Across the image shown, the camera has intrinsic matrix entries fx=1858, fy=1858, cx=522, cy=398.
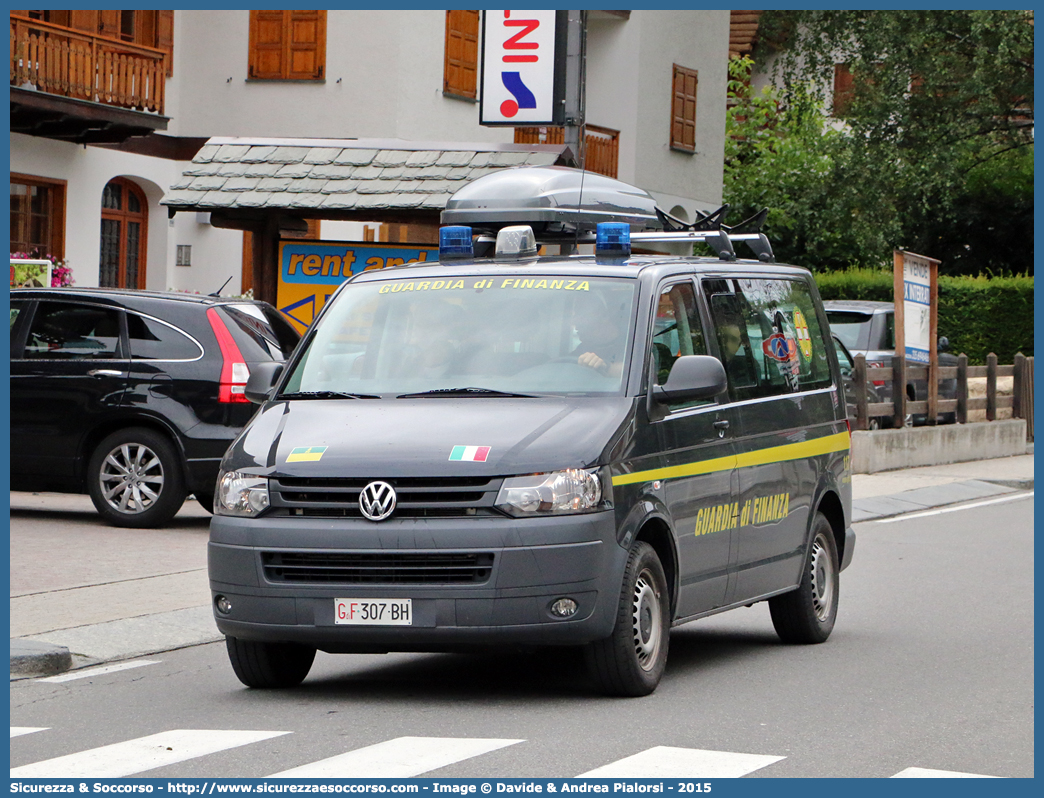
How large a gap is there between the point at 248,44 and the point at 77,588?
65.4ft

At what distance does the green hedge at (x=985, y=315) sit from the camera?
3447cm

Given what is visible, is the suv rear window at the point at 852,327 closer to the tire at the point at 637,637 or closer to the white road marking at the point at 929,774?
the tire at the point at 637,637

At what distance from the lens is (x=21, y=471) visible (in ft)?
48.1

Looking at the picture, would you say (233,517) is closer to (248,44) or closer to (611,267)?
(611,267)

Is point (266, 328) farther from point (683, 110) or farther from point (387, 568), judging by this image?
point (683, 110)

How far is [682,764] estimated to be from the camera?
649cm

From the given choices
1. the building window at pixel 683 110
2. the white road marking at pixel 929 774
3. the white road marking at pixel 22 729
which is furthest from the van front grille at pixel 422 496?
the building window at pixel 683 110

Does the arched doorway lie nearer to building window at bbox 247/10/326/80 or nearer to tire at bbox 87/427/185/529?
building window at bbox 247/10/326/80

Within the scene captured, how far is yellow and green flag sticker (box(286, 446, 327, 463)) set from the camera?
301 inches

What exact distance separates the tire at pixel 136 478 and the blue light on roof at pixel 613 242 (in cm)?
618

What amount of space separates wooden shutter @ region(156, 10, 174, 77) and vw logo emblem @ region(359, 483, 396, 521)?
2268 centimetres

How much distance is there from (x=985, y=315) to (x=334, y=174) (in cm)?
1943

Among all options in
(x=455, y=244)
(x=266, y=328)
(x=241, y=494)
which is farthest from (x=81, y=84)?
(x=241, y=494)

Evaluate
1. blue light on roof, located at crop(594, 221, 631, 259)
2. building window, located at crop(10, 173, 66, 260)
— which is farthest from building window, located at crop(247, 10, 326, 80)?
blue light on roof, located at crop(594, 221, 631, 259)
